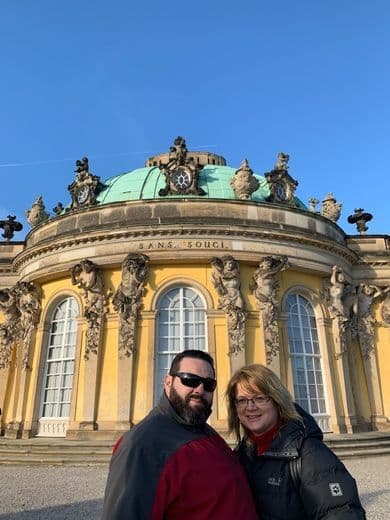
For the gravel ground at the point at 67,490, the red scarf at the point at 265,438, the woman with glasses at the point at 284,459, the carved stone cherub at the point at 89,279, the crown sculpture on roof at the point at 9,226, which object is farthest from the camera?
the crown sculpture on roof at the point at 9,226

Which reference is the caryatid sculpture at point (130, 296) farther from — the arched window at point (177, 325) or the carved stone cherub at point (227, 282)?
the carved stone cherub at point (227, 282)

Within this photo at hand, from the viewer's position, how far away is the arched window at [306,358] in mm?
15562

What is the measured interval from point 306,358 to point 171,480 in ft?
49.0

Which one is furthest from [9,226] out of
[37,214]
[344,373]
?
[344,373]

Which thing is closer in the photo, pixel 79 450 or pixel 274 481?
pixel 274 481

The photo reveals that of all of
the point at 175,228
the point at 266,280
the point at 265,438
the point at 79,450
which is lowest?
the point at 79,450

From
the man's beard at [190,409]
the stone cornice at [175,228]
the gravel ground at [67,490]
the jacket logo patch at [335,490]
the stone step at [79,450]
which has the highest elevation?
the stone cornice at [175,228]

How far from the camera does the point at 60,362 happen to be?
16.2 meters

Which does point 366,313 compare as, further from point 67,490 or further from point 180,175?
point 67,490

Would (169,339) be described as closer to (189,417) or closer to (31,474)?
(31,474)

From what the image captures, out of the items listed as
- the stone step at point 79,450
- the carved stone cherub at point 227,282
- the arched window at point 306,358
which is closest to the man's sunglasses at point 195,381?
the stone step at point 79,450

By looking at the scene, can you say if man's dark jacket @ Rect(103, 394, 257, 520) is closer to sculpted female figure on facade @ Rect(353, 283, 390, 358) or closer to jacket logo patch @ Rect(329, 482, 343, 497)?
jacket logo patch @ Rect(329, 482, 343, 497)

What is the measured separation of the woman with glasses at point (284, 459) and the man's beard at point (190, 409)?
331 mm

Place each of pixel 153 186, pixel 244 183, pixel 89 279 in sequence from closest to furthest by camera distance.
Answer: pixel 89 279 → pixel 244 183 → pixel 153 186
